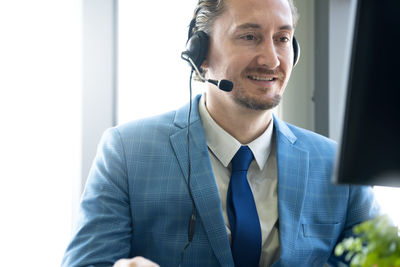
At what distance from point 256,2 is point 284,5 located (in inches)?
3.9

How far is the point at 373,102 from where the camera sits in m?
0.54

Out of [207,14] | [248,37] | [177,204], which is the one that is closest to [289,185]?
[177,204]

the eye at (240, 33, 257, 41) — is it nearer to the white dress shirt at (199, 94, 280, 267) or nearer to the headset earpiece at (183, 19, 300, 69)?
the headset earpiece at (183, 19, 300, 69)

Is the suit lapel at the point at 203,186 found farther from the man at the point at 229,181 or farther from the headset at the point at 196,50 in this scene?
the headset at the point at 196,50

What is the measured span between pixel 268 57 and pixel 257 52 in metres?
0.04

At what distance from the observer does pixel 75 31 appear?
5.16 ft

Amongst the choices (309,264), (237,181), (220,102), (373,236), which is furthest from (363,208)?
(373,236)

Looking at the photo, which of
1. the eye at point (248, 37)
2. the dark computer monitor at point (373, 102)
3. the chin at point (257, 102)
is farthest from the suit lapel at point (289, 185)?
the dark computer monitor at point (373, 102)

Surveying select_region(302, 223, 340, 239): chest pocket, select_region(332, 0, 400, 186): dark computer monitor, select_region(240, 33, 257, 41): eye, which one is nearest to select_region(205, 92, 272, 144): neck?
select_region(240, 33, 257, 41): eye

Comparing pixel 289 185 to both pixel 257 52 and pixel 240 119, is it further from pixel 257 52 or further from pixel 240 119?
pixel 257 52

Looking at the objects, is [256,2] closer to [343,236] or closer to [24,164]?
[343,236]

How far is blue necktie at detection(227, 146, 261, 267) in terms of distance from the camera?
1.10 m

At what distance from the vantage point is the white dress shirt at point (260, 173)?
1161mm

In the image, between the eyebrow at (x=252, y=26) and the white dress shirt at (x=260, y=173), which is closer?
the white dress shirt at (x=260, y=173)
